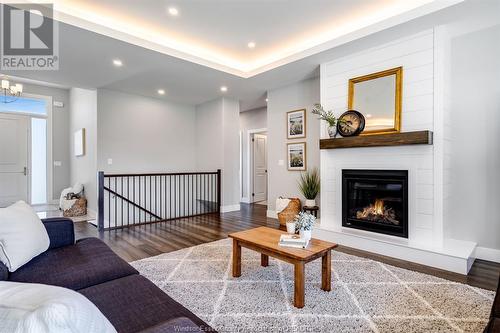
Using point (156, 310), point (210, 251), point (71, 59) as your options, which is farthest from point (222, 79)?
point (156, 310)

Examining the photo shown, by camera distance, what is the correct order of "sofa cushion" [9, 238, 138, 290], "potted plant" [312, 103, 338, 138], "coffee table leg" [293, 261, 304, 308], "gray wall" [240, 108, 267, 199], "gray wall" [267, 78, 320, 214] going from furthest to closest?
"gray wall" [240, 108, 267, 199] → "gray wall" [267, 78, 320, 214] → "potted plant" [312, 103, 338, 138] → "coffee table leg" [293, 261, 304, 308] → "sofa cushion" [9, 238, 138, 290]

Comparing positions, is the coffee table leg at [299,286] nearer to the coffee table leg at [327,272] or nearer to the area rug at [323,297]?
the area rug at [323,297]

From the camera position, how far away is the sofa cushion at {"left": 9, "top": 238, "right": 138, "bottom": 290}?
156cm

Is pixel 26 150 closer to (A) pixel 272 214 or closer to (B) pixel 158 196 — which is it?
(B) pixel 158 196

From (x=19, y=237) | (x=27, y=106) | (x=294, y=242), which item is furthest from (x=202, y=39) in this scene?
(x=27, y=106)

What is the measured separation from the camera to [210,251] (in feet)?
11.0

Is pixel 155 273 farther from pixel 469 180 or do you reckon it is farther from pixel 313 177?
pixel 469 180

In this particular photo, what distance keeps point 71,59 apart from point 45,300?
4.53m

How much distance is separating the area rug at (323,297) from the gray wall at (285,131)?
238 centimetres

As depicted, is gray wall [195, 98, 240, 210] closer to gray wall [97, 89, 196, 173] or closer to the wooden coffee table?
gray wall [97, 89, 196, 173]

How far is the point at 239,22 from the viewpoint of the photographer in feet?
11.5

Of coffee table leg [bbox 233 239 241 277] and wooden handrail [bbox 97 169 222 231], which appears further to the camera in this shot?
wooden handrail [bbox 97 169 222 231]

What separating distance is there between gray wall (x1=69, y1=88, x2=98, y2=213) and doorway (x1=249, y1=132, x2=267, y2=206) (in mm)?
4211

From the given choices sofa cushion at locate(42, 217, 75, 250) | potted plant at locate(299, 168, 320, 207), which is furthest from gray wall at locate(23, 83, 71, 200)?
potted plant at locate(299, 168, 320, 207)
